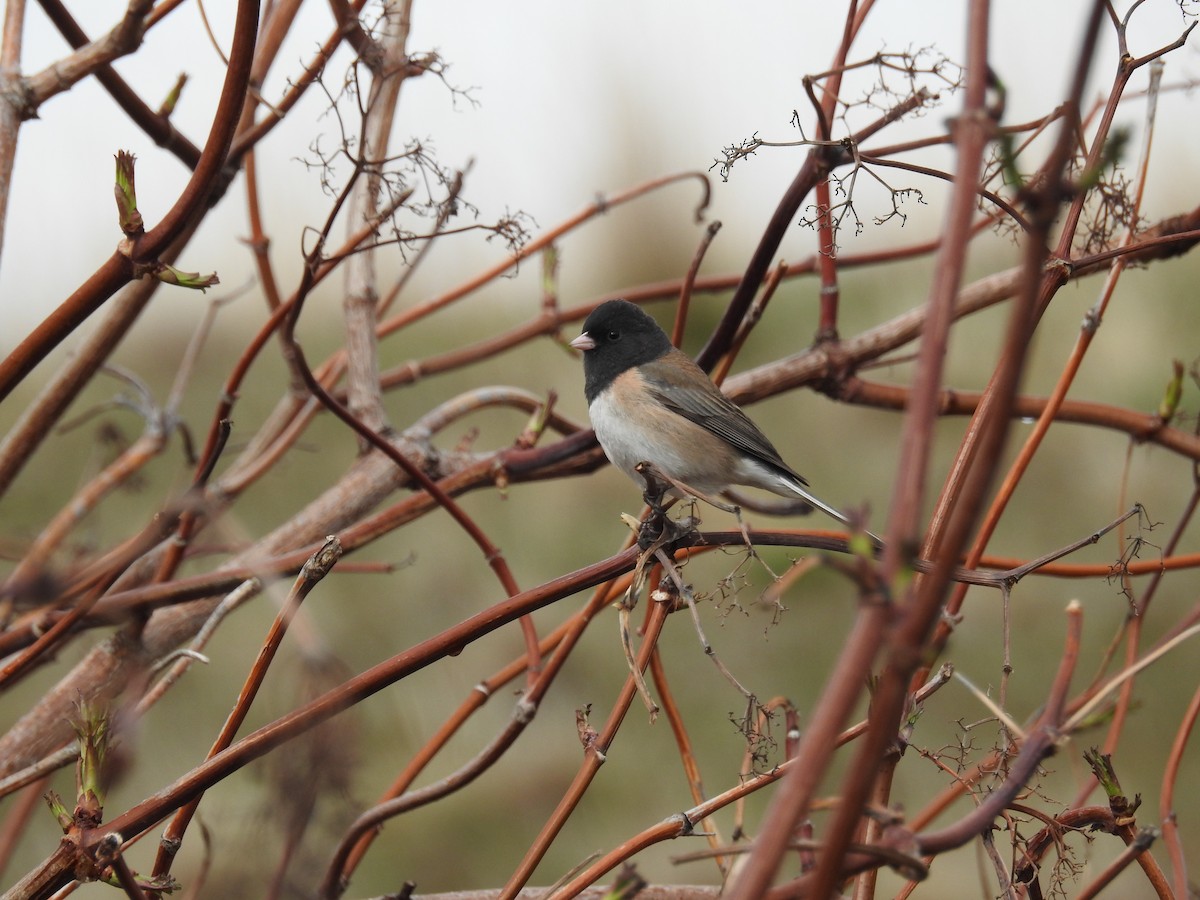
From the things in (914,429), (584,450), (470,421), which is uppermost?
(470,421)

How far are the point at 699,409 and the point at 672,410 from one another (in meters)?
0.05

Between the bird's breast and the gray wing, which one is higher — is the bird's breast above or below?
below

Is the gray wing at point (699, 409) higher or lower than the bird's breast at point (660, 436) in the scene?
higher

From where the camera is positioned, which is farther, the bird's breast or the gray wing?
the gray wing

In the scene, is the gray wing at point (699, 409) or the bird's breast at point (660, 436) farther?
the gray wing at point (699, 409)

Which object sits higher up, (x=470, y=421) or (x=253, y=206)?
(x=470, y=421)

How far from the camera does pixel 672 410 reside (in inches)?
79.0

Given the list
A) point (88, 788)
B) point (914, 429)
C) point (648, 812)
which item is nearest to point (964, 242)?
point (914, 429)

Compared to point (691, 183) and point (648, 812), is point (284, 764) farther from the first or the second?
point (691, 183)

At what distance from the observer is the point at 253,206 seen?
151 centimetres

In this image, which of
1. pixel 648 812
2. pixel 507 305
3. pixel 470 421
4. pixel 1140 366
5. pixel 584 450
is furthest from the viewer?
pixel 507 305

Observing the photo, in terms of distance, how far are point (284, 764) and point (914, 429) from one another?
441 mm

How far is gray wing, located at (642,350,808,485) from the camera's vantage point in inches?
78.0

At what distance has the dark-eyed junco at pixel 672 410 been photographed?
1.93m
